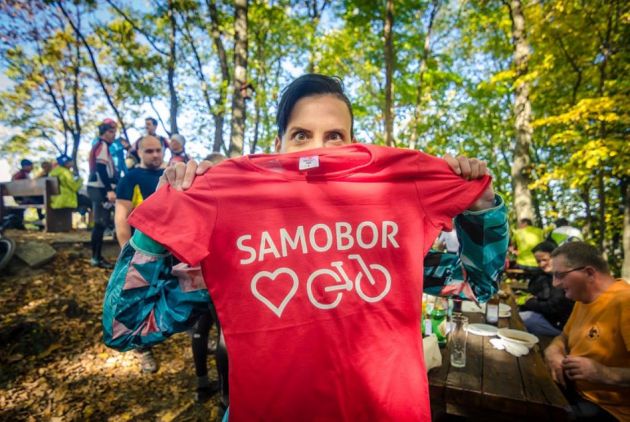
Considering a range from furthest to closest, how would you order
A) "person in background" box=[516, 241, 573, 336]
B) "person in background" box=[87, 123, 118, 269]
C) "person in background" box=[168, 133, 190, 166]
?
1. "person in background" box=[168, 133, 190, 166]
2. "person in background" box=[87, 123, 118, 269]
3. "person in background" box=[516, 241, 573, 336]

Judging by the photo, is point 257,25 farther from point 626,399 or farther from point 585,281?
point 626,399

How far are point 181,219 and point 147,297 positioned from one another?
1.01 ft

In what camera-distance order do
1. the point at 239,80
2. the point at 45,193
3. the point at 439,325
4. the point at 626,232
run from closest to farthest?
the point at 439,325, the point at 239,80, the point at 45,193, the point at 626,232

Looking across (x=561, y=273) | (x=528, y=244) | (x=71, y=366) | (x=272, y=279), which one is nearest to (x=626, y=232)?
(x=528, y=244)

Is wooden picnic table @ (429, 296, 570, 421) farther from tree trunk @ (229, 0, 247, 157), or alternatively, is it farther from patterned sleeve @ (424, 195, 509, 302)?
tree trunk @ (229, 0, 247, 157)

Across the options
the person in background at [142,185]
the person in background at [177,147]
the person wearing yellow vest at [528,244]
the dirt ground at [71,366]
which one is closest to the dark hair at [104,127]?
the person in background at [177,147]

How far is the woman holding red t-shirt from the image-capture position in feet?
3.09

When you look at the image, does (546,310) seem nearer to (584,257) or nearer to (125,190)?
(584,257)

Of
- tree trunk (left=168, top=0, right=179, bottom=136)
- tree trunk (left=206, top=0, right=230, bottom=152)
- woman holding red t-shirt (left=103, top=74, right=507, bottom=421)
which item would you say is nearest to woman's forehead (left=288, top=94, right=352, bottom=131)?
woman holding red t-shirt (left=103, top=74, right=507, bottom=421)

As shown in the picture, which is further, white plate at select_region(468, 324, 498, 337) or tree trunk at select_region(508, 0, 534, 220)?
tree trunk at select_region(508, 0, 534, 220)

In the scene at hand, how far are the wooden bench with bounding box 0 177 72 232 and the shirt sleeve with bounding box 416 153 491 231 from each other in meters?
9.18

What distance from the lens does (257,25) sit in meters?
13.6

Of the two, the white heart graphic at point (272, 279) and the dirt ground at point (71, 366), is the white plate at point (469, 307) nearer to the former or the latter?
the dirt ground at point (71, 366)

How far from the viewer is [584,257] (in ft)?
10.4
